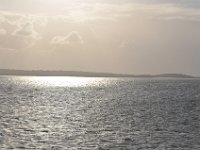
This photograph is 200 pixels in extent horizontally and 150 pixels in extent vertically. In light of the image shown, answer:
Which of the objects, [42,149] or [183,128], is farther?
[183,128]

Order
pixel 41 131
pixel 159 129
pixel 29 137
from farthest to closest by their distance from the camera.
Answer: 1. pixel 159 129
2. pixel 41 131
3. pixel 29 137

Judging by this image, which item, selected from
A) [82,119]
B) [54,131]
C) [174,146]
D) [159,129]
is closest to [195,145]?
[174,146]

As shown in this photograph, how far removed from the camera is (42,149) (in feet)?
173

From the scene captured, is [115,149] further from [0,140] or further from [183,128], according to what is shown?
[183,128]

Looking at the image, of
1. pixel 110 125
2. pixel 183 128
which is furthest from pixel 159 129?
pixel 110 125

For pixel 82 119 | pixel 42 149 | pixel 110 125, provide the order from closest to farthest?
pixel 42 149 → pixel 110 125 → pixel 82 119

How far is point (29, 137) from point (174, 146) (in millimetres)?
20138

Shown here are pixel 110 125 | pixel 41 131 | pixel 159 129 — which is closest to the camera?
pixel 41 131

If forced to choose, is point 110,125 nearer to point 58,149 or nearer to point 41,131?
point 41,131

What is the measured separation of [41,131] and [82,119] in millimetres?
20577

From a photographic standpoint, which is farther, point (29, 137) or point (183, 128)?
point (183, 128)

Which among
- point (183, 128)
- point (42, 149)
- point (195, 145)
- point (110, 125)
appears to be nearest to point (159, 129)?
point (183, 128)

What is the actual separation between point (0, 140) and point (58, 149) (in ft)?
32.4

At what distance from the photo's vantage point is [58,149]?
53.0 metres
